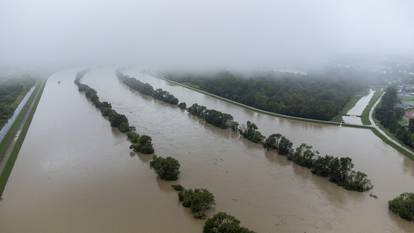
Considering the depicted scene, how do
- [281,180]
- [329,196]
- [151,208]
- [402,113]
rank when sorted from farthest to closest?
[402,113]
[281,180]
[329,196]
[151,208]

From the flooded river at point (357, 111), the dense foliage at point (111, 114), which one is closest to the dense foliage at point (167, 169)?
the dense foliage at point (111, 114)

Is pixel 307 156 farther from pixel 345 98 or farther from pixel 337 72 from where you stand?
pixel 337 72

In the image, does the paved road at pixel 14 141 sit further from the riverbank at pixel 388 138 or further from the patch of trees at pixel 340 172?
the riverbank at pixel 388 138

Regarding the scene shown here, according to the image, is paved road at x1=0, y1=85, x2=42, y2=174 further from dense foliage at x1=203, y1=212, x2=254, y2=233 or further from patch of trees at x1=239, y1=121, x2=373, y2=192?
patch of trees at x1=239, y1=121, x2=373, y2=192

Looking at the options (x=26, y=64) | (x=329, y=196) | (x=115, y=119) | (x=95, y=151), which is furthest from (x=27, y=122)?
(x=26, y=64)

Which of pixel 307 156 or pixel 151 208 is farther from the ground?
pixel 307 156

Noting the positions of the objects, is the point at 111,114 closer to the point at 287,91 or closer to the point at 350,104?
the point at 287,91
